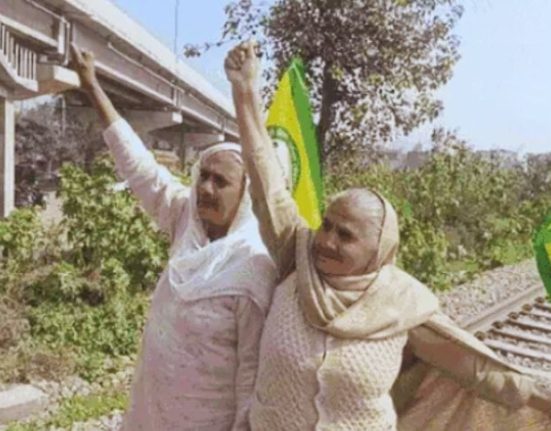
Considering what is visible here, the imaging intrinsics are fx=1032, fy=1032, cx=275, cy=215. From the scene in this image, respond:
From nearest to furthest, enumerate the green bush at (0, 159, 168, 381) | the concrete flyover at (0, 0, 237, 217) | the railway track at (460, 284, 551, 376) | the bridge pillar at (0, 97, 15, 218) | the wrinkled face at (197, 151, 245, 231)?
the wrinkled face at (197, 151, 245, 231) → the railway track at (460, 284, 551, 376) → the green bush at (0, 159, 168, 381) → the concrete flyover at (0, 0, 237, 217) → the bridge pillar at (0, 97, 15, 218)

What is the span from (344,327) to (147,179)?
38.7 inches

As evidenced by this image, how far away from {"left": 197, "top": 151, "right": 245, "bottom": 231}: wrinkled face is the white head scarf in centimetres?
2

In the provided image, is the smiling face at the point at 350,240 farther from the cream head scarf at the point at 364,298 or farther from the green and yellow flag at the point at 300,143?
the green and yellow flag at the point at 300,143

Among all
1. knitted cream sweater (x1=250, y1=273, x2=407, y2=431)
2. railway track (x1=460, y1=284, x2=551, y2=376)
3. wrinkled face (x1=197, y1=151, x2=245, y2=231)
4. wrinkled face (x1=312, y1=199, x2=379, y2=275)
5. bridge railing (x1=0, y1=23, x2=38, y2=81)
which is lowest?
railway track (x1=460, y1=284, x2=551, y2=376)

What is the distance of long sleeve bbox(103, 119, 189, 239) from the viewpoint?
116 inches

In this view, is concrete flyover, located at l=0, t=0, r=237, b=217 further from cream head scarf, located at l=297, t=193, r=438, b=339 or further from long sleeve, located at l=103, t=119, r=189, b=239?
cream head scarf, located at l=297, t=193, r=438, b=339

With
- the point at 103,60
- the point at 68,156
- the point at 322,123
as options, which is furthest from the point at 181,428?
the point at 68,156

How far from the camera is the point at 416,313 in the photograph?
235 centimetres

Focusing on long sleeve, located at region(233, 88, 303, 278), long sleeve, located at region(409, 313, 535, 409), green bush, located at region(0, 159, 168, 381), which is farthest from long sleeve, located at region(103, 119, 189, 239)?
green bush, located at region(0, 159, 168, 381)

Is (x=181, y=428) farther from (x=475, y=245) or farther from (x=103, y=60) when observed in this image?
(x=103, y=60)

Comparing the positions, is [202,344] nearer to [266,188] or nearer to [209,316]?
[209,316]

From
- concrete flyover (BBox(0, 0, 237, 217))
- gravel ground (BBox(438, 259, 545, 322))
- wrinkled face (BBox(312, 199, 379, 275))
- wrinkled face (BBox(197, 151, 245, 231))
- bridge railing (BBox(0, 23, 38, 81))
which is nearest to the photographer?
wrinkled face (BBox(312, 199, 379, 275))

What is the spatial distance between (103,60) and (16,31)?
4.83 metres

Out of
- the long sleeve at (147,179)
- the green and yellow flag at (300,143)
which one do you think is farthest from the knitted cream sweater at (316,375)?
the green and yellow flag at (300,143)
